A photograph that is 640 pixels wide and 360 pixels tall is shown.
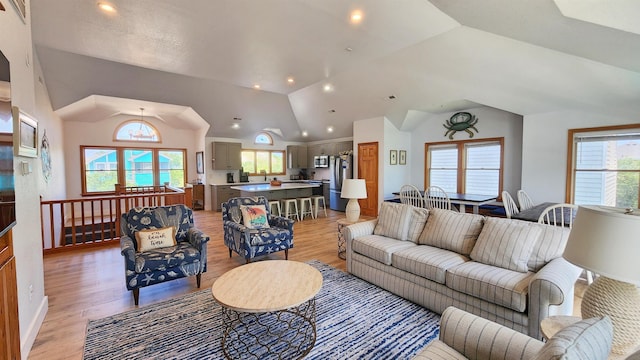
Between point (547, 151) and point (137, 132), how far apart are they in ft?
32.8

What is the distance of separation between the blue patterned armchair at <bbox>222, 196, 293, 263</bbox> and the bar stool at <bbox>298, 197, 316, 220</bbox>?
2.60m

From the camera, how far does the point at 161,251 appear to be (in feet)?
9.74

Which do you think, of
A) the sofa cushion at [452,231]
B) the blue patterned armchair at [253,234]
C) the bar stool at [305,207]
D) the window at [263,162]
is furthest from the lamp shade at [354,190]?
the window at [263,162]

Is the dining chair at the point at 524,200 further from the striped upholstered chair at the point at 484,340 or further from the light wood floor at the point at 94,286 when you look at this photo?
the striped upholstered chair at the point at 484,340

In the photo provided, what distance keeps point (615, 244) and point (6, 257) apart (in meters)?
3.30

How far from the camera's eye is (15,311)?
1.79 meters

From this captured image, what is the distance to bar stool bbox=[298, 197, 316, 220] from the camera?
676cm

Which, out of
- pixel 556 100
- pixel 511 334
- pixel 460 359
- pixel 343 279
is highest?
pixel 556 100

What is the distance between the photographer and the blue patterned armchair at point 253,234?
11.5ft

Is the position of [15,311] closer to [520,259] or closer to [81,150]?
[520,259]

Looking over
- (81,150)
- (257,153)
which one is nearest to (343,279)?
(257,153)

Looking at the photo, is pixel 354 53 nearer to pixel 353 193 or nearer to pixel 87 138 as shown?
pixel 353 193

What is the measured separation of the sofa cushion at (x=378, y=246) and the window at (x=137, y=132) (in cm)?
767

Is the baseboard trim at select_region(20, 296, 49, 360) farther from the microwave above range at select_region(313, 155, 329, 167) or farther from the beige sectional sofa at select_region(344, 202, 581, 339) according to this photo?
the microwave above range at select_region(313, 155, 329, 167)
